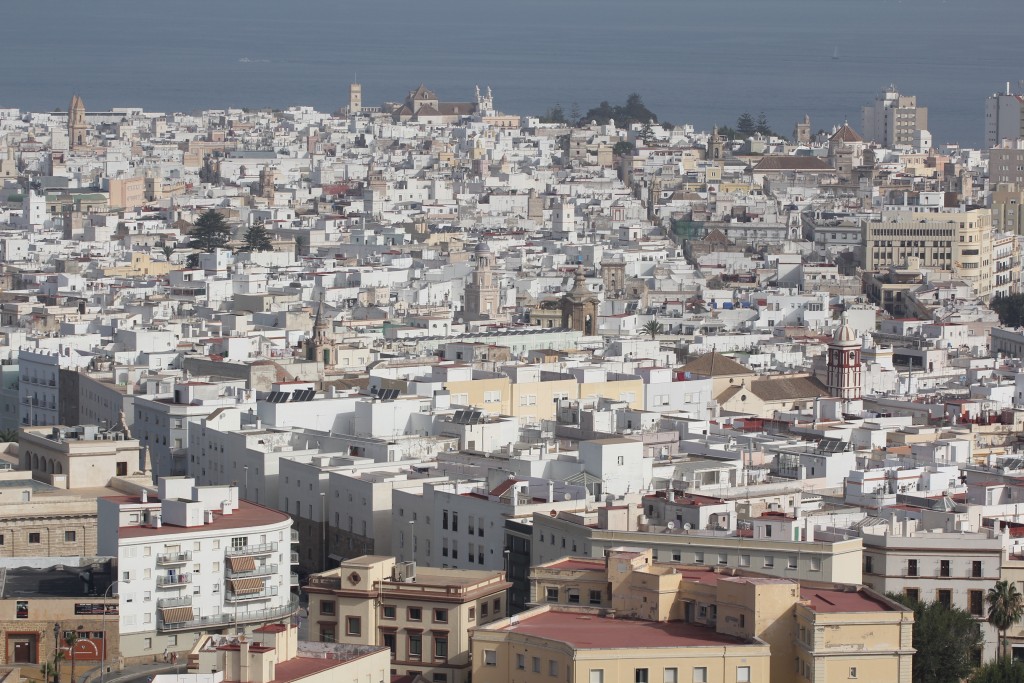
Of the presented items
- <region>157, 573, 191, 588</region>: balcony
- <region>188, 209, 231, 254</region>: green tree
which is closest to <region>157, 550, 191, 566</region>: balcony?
<region>157, 573, 191, 588</region>: balcony

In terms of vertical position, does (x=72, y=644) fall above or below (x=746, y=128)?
below

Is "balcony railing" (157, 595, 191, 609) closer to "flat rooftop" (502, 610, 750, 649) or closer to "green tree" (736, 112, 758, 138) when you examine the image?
"flat rooftop" (502, 610, 750, 649)

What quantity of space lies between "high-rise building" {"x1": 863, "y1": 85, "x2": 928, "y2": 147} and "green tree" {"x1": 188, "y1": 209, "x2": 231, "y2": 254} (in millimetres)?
59375

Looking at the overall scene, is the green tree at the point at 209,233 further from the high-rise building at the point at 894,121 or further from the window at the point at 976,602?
the window at the point at 976,602

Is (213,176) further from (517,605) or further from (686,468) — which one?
(517,605)

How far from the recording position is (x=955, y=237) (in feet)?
316

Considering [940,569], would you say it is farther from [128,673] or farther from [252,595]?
[128,673]

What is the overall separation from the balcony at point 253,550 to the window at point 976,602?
8.56m

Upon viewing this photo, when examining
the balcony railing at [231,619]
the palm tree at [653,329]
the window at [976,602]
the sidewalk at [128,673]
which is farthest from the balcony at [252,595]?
the palm tree at [653,329]

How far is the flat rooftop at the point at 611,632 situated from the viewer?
28953 millimetres

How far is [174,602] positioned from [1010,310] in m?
55.2

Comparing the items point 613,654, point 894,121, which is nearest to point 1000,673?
point 613,654

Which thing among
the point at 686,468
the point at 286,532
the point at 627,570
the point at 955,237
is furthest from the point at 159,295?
the point at 627,570

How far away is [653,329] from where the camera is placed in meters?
71.8
